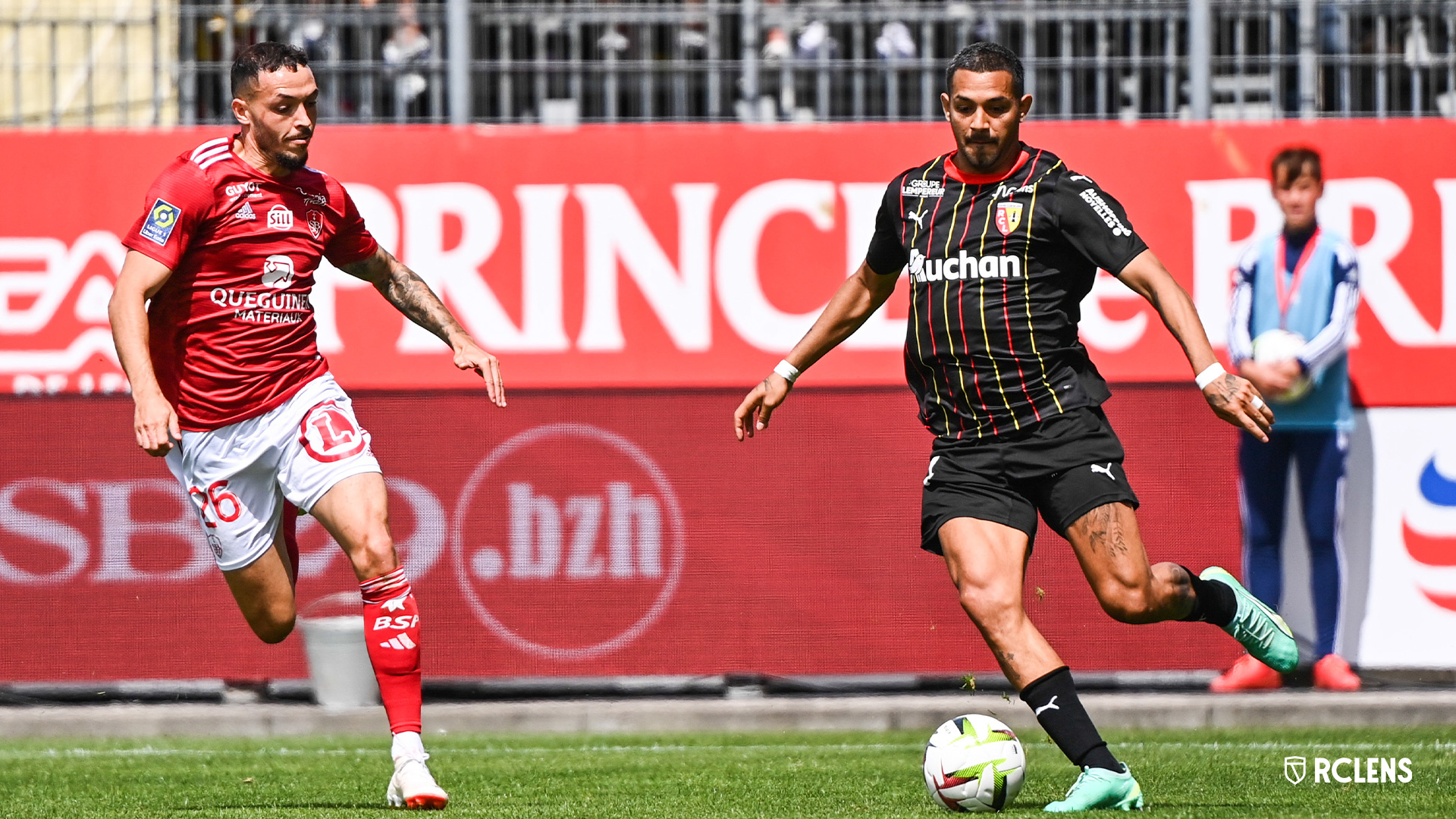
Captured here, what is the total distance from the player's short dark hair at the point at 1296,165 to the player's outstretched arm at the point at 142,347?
5.46m

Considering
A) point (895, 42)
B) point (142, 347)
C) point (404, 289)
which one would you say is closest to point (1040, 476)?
point (404, 289)

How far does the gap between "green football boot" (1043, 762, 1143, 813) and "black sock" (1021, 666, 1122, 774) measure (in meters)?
0.03

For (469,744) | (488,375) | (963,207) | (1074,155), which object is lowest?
(469,744)

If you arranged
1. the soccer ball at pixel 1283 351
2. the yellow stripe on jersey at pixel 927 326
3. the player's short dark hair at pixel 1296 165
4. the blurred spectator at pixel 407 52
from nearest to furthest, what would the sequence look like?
the yellow stripe on jersey at pixel 927 326 → the soccer ball at pixel 1283 351 → the player's short dark hair at pixel 1296 165 → the blurred spectator at pixel 407 52

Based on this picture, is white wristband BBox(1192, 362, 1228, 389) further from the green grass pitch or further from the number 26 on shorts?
the number 26 on shorts

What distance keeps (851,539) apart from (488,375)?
276cm

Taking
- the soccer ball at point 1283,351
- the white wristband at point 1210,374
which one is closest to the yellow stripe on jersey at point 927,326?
the white wristband at point 1210,374

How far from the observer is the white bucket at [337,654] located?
26.4 ft

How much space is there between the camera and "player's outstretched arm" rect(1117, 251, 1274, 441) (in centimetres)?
476

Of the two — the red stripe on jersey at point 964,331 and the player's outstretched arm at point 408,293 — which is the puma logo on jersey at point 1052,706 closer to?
the red stripe on jersey at point 964,331

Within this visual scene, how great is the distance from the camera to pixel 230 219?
5.66m

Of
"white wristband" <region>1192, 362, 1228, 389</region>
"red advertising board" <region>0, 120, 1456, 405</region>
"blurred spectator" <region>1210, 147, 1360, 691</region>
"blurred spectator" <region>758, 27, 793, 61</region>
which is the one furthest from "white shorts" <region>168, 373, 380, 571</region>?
"blurred spectator" <region>758, 27, 793, 61</region>

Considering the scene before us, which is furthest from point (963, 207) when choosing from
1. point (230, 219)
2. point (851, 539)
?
point (851, 539)

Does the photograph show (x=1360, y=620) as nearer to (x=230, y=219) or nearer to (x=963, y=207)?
(x=963, y=207)
